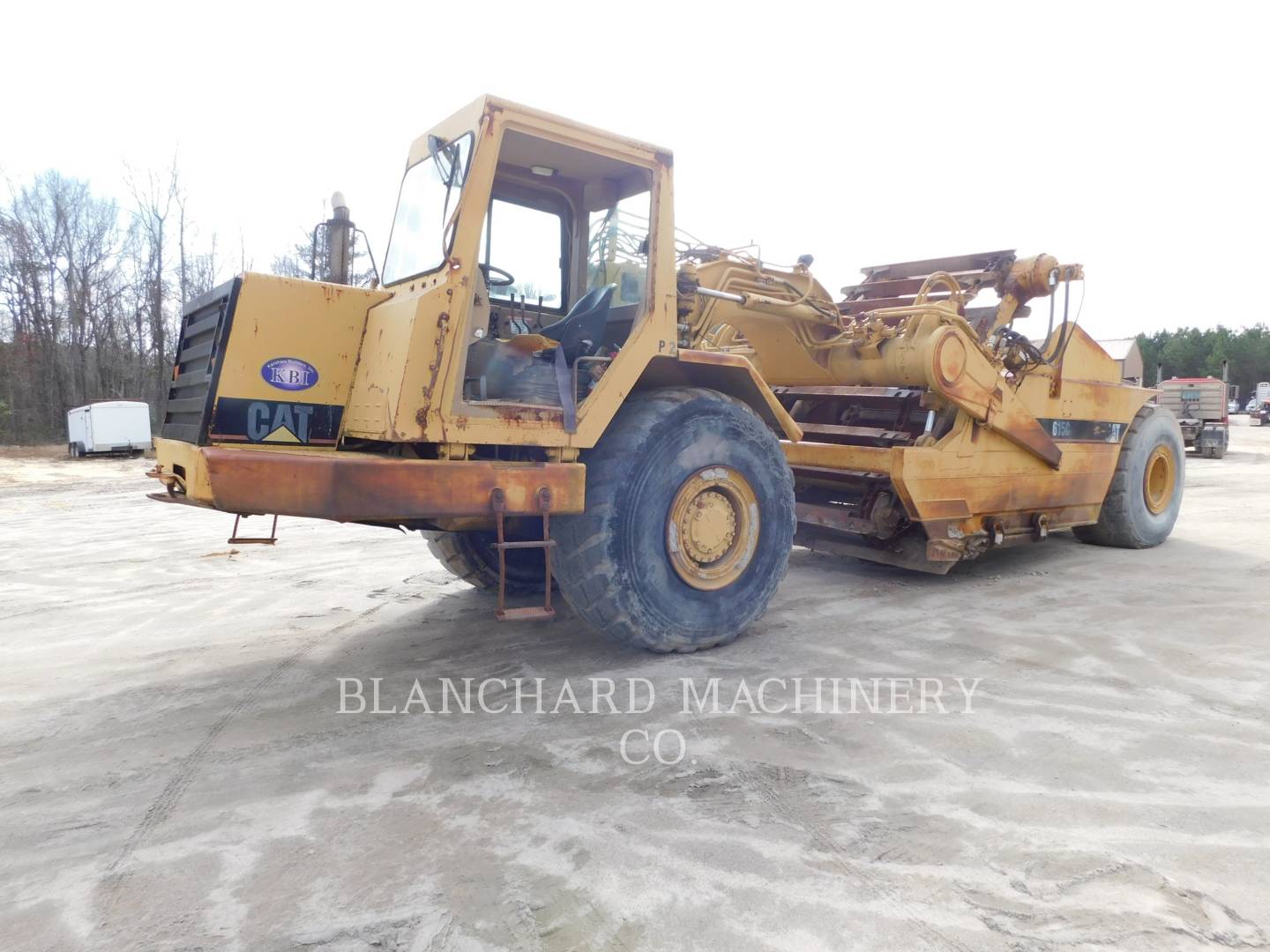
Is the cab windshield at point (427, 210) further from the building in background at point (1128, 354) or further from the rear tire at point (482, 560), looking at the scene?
the building in background at point (1128, 354)

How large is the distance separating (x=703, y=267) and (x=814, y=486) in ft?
7.03

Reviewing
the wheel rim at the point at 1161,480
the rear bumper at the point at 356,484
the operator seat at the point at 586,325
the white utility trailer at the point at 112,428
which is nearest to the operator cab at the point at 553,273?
the operator seat at the point at 586,325

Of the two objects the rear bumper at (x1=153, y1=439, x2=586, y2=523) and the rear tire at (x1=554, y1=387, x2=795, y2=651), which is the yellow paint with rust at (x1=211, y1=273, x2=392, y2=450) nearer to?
the rear bumper at (x1=153, y1=439, x2=586, y2=523)

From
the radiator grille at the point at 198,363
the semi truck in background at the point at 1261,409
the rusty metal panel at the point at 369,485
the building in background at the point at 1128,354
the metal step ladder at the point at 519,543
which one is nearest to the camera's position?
the rusty metal panel at the point at 369,485

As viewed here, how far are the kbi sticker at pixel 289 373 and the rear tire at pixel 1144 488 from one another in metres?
6.99

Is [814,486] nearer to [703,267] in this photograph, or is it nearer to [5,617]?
[703,267]

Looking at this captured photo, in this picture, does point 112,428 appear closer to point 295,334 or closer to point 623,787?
point 295,334

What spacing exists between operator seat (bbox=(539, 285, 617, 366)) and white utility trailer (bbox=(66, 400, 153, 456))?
2173 cm

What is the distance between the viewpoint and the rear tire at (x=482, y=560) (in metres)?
5.42

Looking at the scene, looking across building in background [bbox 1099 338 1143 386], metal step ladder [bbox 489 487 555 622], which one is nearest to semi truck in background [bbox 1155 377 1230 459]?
building in background [bbox 1099 338 1143 386]

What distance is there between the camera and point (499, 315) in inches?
180

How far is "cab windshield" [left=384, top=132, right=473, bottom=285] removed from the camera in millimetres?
3918

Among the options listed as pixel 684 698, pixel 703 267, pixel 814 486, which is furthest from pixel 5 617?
pixel 814 486

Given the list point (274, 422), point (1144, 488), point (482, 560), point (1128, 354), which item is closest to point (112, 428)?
point (482, 560)
